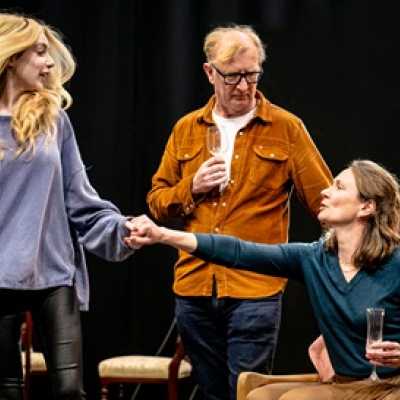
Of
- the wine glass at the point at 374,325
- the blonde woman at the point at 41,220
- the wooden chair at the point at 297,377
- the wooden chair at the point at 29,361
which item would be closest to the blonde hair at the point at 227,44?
the blonde woman at the point at 41,220

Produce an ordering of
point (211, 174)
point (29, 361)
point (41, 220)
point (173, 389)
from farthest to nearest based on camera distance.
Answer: point (29, 361) < point (173, 389) < point (211, 174) < point (41, 220)

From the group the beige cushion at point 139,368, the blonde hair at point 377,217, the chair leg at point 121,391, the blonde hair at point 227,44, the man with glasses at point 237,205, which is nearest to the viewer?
the blonde hair at point 377,217

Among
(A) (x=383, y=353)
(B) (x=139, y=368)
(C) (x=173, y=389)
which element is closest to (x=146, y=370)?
(B) (x=139, y=368)

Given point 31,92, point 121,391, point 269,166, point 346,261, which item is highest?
point 31,92

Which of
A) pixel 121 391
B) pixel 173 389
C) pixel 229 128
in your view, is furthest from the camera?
pixel 121 391

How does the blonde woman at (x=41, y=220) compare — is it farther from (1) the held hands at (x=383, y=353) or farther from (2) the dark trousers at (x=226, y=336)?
(1) the held hands at (x=383, y=353)

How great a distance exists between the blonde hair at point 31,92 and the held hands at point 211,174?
568mm

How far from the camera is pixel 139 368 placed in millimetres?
5473

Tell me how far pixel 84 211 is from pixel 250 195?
0.76 meters

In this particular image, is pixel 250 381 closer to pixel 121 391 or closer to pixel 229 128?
pixel 229 128

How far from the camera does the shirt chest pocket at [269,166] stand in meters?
3.84

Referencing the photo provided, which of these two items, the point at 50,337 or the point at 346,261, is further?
the point at 346,261

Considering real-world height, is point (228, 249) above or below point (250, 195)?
below

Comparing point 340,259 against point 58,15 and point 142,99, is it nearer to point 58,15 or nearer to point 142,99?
point 142,99
